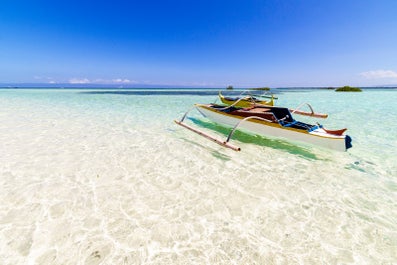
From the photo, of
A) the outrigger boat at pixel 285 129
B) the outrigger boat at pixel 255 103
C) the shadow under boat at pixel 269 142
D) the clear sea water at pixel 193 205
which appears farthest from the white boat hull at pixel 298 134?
the outrigger boat at pixel 255 103

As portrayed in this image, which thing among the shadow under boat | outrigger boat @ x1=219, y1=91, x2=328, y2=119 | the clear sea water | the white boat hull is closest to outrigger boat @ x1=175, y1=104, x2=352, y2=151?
the white boat hull

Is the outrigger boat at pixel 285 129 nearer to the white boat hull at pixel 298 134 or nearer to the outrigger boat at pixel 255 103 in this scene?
the white boat hull at pixel 298 134

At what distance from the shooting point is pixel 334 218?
364 cm

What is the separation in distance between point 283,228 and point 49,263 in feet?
12.3

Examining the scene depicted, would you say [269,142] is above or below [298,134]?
below

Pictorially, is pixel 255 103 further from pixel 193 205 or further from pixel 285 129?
pixel 193 205

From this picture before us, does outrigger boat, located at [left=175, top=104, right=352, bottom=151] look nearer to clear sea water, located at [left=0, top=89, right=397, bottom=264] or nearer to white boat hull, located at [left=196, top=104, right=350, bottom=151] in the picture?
white boat hull, located at [left=196, top=104, right=350, bottom=151]

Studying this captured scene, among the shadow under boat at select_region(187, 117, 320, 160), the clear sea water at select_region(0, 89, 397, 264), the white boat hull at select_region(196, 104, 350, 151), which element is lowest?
the shadow under boat at select_region(187, 117, 320, 160)

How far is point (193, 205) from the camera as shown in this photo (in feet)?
13.0

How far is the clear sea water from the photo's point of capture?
9.30ft

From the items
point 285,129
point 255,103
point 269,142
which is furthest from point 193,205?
point 255,103

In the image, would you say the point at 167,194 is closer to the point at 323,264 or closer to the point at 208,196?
the point at 208,196

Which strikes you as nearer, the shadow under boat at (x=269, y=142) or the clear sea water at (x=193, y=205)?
the clear sea water at (x=193, y=205)

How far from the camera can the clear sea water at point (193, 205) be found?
283 cm
